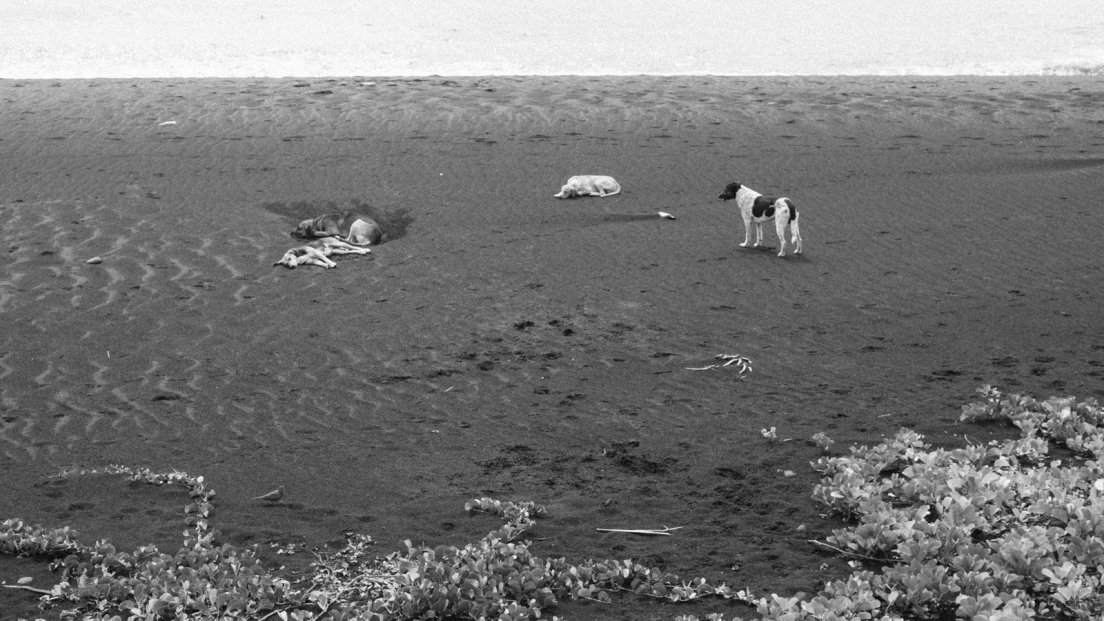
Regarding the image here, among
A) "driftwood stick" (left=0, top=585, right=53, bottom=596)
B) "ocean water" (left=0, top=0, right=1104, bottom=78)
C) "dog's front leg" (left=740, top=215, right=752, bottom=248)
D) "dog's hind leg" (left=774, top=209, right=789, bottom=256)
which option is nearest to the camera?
"driftwood stick" (left=0, top=585, right=53, bottom=596)

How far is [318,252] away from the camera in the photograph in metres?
9.94

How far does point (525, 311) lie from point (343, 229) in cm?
263

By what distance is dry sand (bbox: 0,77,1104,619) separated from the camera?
5801 mm

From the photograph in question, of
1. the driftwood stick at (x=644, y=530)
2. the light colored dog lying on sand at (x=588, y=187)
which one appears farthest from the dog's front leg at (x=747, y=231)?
the driftwood stick at (x=644, y=530)

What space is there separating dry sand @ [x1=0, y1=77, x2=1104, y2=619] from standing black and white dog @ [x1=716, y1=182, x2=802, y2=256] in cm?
28

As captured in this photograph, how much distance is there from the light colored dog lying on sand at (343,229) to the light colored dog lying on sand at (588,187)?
234 cm

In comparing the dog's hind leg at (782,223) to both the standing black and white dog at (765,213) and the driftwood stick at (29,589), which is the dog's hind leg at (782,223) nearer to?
the standing black and white dog at (765,213)

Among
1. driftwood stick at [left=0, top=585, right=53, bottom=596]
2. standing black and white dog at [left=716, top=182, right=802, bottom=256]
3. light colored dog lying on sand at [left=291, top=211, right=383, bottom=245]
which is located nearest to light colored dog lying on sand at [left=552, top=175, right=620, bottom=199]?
standing black and white dog at [left=716, top=182, right=802, bottom=256]

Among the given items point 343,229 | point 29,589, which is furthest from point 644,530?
point 343,229

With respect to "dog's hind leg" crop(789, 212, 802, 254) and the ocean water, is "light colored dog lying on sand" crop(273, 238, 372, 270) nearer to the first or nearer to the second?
"dog's hind leg" crop(789, 212, 802, 254)

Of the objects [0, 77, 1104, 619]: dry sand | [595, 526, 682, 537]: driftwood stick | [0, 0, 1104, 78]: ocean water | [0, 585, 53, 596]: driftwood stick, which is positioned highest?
[0, 0, 1104, 78]: ocean water

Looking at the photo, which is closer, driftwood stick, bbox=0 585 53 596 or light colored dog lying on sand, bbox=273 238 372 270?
driftwood stick, bbox=0 585 53 596

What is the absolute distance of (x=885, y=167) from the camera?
13.2m


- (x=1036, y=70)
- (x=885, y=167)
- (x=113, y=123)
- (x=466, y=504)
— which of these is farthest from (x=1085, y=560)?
(x=1036, y=70)
